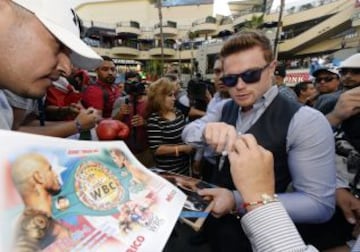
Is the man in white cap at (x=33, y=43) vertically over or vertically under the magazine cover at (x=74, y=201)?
over

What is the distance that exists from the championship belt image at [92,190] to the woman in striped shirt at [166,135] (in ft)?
6.92

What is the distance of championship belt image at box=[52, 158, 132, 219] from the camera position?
558mm

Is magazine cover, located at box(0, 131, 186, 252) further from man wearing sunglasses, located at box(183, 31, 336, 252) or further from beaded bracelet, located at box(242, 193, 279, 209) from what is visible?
man wearing sunglasses, located at box(183, 31, 336, 252)

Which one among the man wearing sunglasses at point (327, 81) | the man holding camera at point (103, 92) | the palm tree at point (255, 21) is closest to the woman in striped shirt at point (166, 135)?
the man holding camera at point (103, 92)

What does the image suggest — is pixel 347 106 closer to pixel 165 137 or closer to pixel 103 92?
pixel 165 137

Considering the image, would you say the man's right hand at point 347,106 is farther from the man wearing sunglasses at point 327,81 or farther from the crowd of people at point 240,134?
the man wearing sunglasses at point 327,81

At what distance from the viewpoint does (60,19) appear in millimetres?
835

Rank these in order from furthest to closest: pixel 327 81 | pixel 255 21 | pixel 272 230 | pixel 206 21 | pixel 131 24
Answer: pixel 131 24, pixel 206 21, pixel 255 21, pixel 327 81, pixel 272 230

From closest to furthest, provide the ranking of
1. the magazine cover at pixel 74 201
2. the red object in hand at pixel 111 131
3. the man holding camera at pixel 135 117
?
the magazine cover at pixel 74 201 → the red object in hand at pixel 111 131 → the man holding camera at pixel 135 117

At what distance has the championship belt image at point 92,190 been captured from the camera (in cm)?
56

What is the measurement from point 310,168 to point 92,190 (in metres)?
1.06

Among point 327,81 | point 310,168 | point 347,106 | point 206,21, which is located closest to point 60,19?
point 310,168

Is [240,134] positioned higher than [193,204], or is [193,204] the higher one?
[240,134]

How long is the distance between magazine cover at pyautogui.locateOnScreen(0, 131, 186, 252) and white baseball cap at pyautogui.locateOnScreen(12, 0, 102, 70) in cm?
31
